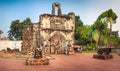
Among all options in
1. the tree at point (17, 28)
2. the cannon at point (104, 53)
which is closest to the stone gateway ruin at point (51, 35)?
the cannon at point (104, 53)

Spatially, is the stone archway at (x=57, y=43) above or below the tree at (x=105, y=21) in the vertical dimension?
below

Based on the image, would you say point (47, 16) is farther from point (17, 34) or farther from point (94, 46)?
point (17, 34)

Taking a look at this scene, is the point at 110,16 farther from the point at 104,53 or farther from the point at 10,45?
the point at 10,45

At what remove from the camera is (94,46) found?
43906 mm

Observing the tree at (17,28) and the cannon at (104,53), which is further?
the tree at (17,28)

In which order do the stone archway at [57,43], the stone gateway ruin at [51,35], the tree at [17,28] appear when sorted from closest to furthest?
the stone gateway ruin at [51,35], the stone archway at [57,43], the tree at [17,28]

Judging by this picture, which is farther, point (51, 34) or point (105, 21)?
point (105, 21)

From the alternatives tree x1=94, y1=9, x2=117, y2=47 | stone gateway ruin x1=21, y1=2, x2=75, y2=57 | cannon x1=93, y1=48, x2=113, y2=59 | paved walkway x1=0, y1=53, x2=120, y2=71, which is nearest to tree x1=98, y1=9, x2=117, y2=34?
tree x1=94, y1=9, x2=117, y2=47

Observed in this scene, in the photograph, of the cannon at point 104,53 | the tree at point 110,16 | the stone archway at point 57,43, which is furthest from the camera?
the tree at point 110,16

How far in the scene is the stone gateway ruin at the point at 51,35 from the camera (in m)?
29.6

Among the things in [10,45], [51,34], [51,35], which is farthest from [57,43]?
[10,45]

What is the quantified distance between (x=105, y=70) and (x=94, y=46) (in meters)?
31.1

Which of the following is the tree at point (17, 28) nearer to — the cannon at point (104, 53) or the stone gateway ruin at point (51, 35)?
the stone gateway ruin at point (51, 35)

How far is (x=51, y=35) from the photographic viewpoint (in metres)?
30.1
